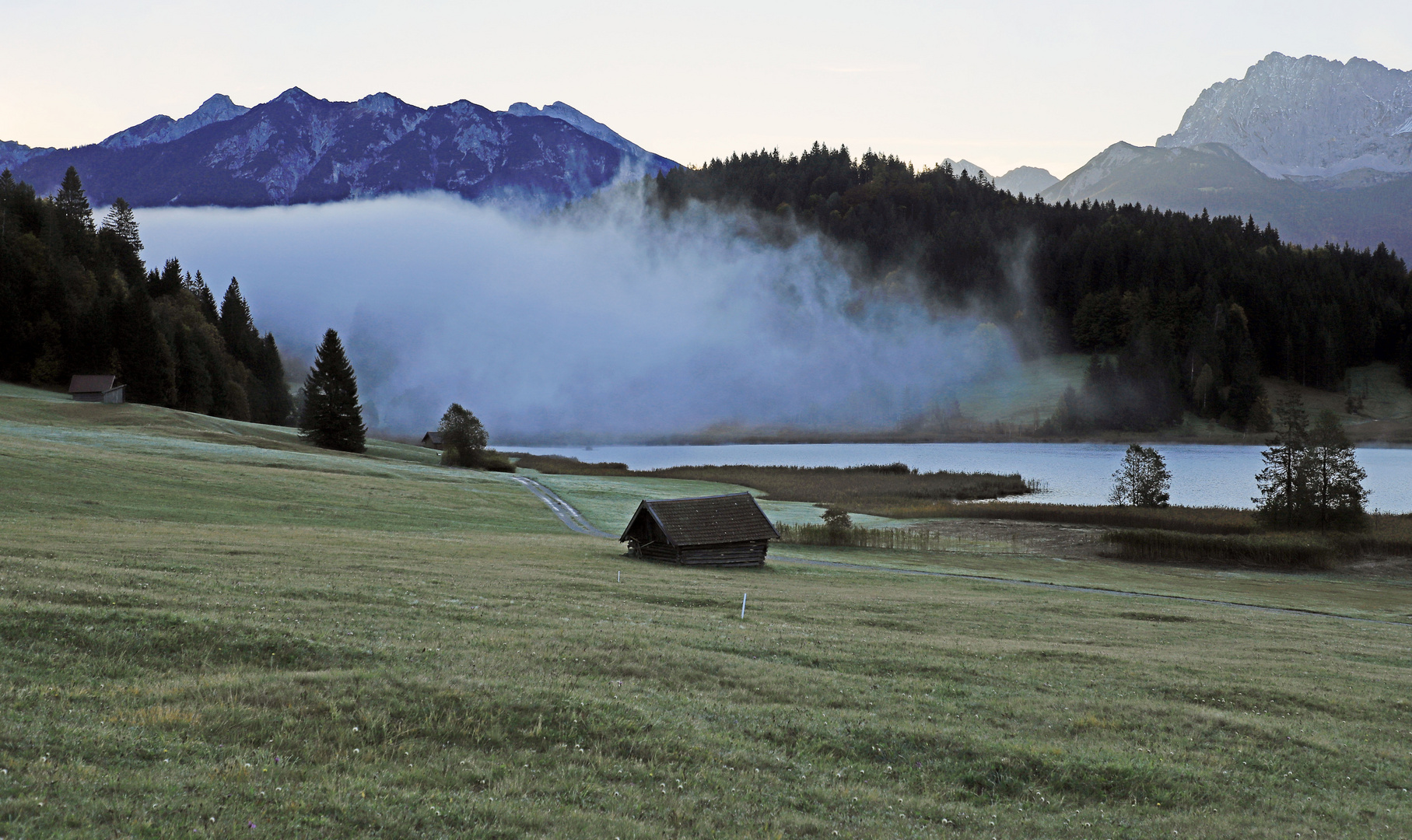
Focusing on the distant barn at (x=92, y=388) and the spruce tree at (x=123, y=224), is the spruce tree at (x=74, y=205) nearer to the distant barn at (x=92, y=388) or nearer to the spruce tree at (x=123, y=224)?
the spruce tree at (x=123, y=224)

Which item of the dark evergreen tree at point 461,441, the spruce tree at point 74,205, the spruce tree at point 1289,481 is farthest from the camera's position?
the spruce tree at point 74,205

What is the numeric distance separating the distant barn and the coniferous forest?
9.50 m

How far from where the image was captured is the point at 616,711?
486 inches

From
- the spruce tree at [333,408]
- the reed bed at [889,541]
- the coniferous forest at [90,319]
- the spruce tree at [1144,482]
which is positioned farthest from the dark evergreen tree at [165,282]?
the spruce tree at [1144,482]

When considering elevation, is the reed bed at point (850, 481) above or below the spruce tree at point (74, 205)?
below

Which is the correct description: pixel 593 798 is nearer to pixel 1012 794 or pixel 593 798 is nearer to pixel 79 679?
pixel 1012 794

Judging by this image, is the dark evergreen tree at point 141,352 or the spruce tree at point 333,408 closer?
the spruce tree at point 333,408

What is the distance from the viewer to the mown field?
28.8 ft

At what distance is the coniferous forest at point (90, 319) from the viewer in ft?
341

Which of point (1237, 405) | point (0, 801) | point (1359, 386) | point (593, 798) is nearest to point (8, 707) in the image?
point (0, 801)

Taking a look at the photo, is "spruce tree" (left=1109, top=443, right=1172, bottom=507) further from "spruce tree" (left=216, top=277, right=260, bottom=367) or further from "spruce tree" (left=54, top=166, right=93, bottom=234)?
"spruce tree" (left=54, top=166, right=93, bottom=234)

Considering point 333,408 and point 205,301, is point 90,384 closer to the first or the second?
point 333,408

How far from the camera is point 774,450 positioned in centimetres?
18012

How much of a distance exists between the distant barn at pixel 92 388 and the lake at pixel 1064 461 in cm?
6885
